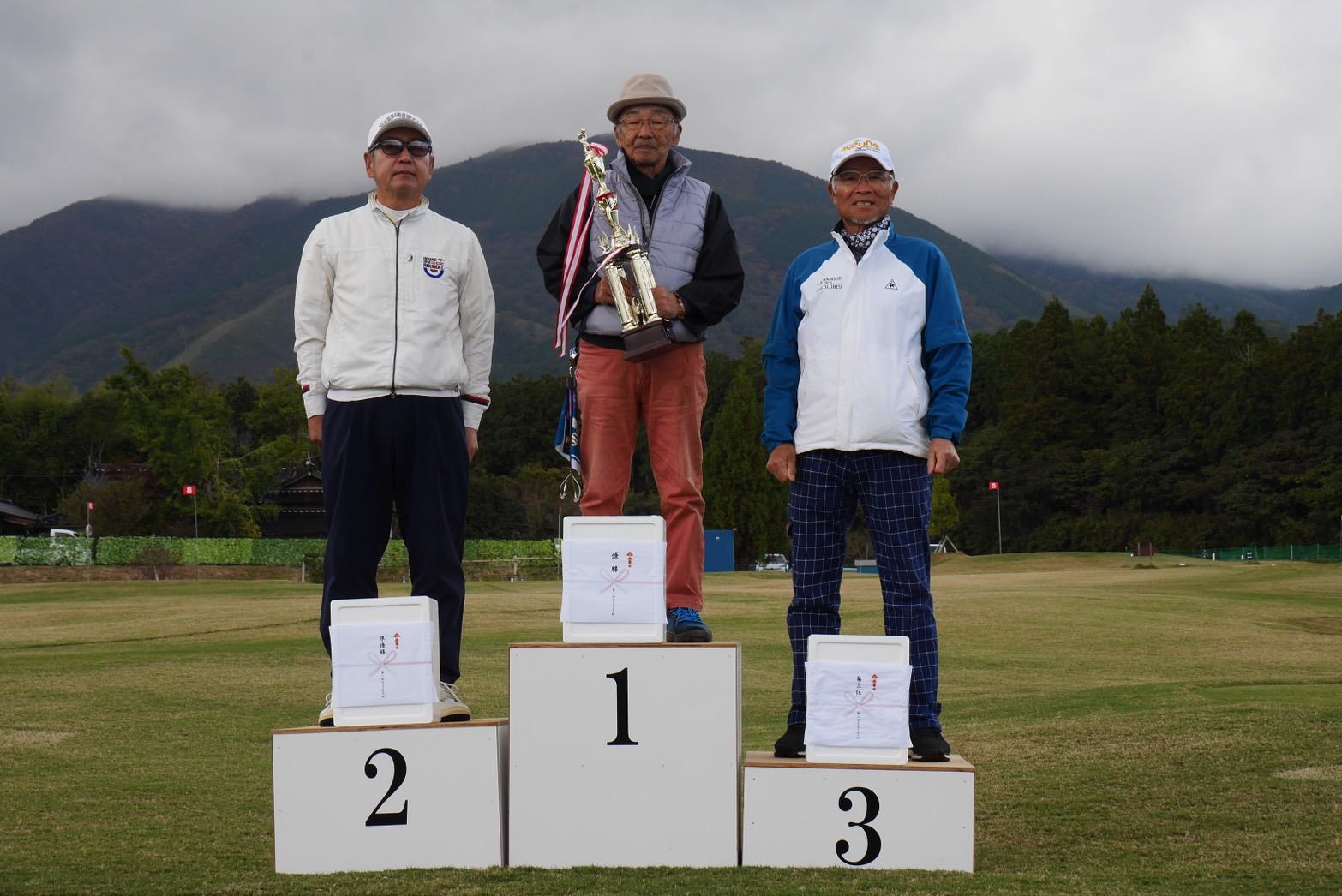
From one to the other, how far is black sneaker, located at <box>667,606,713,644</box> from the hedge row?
120 ft

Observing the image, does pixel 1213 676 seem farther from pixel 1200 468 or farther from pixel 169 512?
pixel 1200 468

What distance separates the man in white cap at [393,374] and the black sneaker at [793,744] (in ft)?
4.04

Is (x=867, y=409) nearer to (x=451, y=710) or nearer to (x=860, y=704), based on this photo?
(x=860, y=704)

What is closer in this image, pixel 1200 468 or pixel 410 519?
pixel 410 519

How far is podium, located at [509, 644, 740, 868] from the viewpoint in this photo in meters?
4.00

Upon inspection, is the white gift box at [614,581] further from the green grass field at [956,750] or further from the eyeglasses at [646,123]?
the eyeglasses at [646,123]

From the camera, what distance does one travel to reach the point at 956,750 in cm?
682

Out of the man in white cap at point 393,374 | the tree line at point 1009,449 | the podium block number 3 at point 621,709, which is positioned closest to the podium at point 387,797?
the podium block number 3 at point 621,709

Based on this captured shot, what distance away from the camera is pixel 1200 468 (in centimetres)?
6719

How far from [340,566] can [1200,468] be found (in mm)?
69036

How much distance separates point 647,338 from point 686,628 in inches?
43.5

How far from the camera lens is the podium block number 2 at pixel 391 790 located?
4023mm

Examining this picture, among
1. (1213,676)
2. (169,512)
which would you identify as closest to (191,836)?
(1213,676)

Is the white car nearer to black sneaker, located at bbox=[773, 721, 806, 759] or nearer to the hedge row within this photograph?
the hedge row
